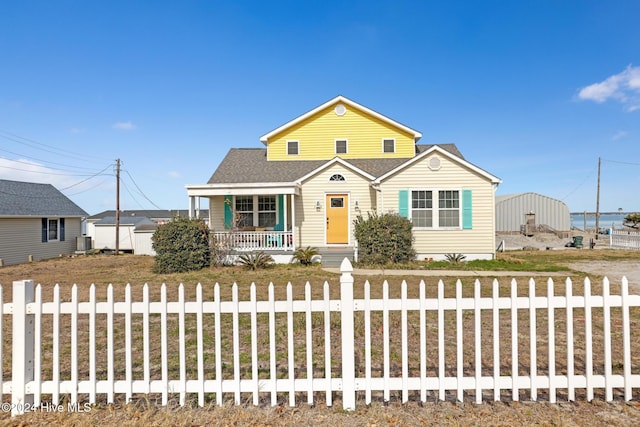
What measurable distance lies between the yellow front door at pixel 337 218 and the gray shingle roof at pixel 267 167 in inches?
Result: 78.6

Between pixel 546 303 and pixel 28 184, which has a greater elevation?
pixel 28 184

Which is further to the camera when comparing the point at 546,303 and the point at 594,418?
the point at 546,303

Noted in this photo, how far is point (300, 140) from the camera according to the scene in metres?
18.7

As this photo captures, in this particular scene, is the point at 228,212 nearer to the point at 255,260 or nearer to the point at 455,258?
the point at 255,260

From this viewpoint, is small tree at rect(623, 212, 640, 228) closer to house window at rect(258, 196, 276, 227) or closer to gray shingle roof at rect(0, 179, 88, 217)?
house window at rect(258, 196, 276, 227)

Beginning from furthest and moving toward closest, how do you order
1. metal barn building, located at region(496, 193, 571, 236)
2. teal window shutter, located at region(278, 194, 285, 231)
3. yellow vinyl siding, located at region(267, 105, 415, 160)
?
metal barn building, located at region(496, 193, 571, 236), yellow vinyl siding, located at region(267, 105, 415, 160), teal window shutter, located at region(278, 194, 285, 231)

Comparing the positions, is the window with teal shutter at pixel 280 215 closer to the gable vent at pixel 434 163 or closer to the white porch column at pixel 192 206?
the white porch column at pixel 192 206

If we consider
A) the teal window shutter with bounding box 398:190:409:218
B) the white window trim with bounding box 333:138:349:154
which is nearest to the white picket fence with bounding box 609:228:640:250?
the teal window shutter with bounding box 398:190:409:218

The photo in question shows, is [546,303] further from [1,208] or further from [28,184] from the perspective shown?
[28,184]

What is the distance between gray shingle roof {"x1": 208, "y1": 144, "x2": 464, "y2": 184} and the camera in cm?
1655

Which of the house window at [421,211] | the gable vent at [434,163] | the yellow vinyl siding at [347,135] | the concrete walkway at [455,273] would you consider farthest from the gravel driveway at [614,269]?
the yellow vinyl siding at [347,135]

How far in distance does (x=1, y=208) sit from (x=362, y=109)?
64.7ft

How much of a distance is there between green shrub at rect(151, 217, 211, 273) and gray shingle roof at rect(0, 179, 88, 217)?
39.7 feet

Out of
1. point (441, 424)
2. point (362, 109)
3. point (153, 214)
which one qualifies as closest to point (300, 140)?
point (362, 109)
